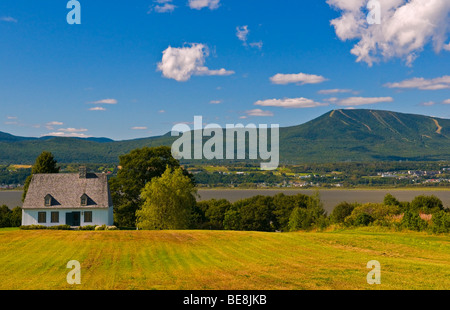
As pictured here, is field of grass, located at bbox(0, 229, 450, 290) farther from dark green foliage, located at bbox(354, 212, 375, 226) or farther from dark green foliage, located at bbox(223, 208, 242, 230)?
dark green foliage, located at bbox(223, 208, 242, 230)

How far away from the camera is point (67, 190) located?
47156 mm

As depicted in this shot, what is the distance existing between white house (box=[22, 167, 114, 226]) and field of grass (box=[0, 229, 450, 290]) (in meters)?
12.0

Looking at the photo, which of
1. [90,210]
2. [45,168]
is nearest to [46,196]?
[90,210]

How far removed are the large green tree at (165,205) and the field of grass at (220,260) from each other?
10.8 m

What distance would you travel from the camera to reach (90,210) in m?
45.9

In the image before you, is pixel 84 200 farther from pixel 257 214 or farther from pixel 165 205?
pixel 257 214

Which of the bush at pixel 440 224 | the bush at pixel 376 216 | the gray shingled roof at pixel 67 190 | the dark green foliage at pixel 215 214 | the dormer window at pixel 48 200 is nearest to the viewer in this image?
the bush at pixel 440 224

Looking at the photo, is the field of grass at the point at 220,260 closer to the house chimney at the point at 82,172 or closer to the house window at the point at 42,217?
the house window at the point at 42,217

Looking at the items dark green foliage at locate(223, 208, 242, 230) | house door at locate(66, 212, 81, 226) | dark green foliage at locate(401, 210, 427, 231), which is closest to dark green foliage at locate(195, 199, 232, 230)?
dark green foliage at locate(223, 208, 242, 230)

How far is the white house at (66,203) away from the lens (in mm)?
45562

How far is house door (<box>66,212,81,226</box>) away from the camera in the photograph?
45.7 metres

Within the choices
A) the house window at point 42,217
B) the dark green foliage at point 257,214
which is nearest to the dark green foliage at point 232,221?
the dark green foliage at point 257,214

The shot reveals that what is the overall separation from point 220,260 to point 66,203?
92.5 feet

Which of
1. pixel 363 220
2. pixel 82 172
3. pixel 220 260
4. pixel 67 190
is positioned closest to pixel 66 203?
pixel 67 190
